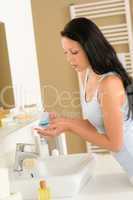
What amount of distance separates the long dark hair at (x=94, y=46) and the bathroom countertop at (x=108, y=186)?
11.8 inches

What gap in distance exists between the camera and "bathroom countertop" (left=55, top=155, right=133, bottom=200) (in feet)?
4.41

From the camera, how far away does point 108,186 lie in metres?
1.46

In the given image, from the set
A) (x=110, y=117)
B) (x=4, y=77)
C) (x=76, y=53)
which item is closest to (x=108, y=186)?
(x=110, y=117)

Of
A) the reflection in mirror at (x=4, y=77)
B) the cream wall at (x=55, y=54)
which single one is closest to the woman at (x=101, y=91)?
the reflection in mirror at (x=4, y=77)

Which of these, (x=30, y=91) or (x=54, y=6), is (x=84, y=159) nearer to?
(x=30, y=91)

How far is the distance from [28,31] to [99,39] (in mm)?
1040

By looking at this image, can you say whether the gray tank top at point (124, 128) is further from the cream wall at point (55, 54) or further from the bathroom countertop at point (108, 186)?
the cream wall at point (55, 54)

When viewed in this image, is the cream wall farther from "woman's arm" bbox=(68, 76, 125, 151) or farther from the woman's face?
"woman's arm" bbox=(68, 76, 125, 151)

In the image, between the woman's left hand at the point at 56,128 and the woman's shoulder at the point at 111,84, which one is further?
the woman's left hand at the point at 56,128

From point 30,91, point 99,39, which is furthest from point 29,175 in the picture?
point 30,91

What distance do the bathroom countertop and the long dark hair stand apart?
11.8 inches

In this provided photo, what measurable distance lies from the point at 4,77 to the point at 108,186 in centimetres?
84

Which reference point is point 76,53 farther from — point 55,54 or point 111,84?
point 55,54

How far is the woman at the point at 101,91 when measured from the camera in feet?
4.34
